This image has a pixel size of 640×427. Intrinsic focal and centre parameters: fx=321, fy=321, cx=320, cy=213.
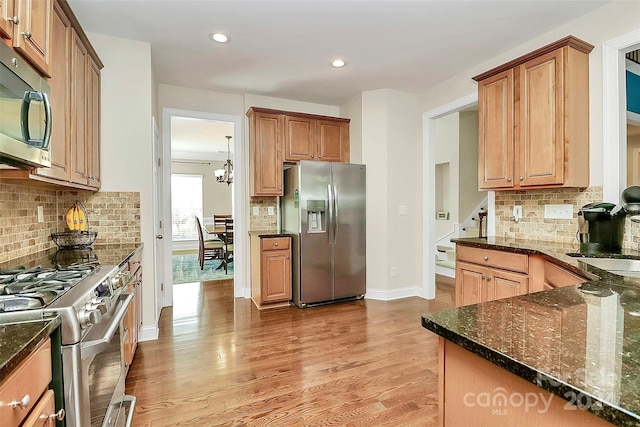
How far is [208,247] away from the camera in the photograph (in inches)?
248

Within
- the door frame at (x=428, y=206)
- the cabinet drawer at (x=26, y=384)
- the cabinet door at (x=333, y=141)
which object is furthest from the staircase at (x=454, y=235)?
the cabinet drawer at (x=26, y=384)

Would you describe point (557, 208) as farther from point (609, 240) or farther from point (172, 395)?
point (172, 395)

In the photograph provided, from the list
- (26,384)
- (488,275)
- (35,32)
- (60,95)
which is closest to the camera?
(26,384)

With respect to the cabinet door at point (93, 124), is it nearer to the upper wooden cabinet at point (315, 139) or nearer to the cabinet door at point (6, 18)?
the cabinet door at point (6, 18)

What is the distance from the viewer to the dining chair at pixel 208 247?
19.5 feet

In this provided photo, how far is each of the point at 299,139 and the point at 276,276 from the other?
5.81ft

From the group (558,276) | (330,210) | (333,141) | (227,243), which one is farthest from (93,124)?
(227,243)

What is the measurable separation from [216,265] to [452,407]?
6.03 metres

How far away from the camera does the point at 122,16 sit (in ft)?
8.07

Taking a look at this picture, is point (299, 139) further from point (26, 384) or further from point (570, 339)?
point (570, 339)

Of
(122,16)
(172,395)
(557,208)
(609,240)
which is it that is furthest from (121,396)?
(557,208)

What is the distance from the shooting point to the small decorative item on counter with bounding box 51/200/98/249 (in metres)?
2.36

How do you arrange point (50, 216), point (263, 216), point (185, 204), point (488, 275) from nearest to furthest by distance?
point (50, 216) → point (488, 275) → point (263, 216) → point (185, 204)

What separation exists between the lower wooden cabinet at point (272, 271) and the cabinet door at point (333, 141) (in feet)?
4.32
